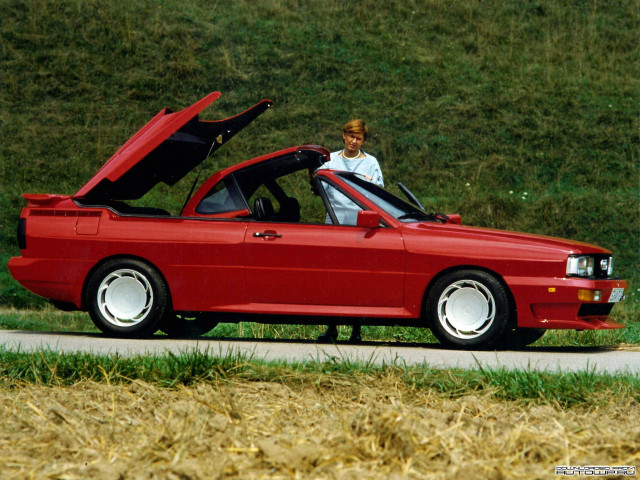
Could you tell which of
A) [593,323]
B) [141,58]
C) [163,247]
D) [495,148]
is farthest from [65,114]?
[593,323]

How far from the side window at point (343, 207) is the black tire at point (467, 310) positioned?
1023 mm

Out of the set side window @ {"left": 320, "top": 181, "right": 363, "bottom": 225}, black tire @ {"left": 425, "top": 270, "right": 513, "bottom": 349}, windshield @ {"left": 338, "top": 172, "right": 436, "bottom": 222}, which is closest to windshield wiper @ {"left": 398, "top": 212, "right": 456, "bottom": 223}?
windshield @ {"left": 338, "top": 172, "right": 436, "bottom": 222}

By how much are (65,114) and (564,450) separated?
70.6 ft

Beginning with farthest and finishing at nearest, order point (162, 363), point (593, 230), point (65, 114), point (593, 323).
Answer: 1. point (65, 114)
2. point (593, 230)
3. point (593, 323)
4. point (162, 363)

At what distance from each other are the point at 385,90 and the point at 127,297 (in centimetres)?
1673

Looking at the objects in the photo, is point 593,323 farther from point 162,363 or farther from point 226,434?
point 226,434

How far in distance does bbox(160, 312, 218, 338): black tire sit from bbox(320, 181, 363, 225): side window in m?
1.83

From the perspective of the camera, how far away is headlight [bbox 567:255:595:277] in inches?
317

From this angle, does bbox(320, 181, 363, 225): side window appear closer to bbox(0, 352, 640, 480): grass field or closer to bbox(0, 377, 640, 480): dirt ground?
bbox(0, 352, 640, 480): grass field

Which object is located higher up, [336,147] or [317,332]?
[336,147]

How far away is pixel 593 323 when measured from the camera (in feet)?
26.7

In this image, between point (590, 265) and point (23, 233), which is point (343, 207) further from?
point (23, 233)

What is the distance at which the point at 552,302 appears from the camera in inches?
316

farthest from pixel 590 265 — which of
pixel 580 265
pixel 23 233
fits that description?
pixel 23 233
